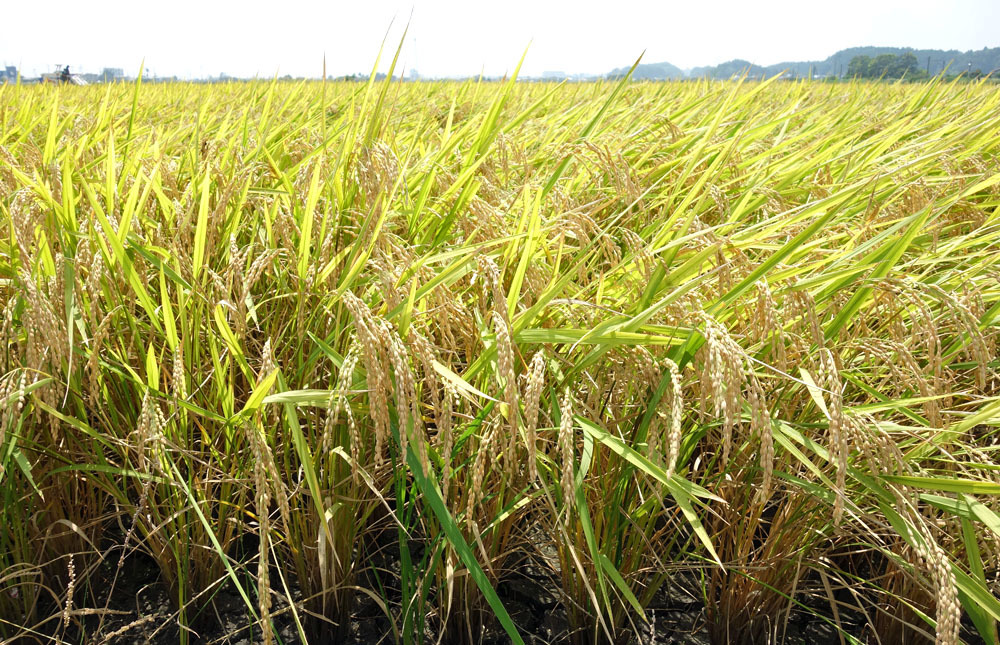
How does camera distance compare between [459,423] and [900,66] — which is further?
[900,66]

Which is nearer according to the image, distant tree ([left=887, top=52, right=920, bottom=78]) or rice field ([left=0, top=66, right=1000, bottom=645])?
rice field ([left=0, top=66, right=1000, bottom=645])

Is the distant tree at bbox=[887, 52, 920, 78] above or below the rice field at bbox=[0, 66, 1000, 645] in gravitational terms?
above

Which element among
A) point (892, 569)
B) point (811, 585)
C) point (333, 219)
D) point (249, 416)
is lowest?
point (811, 585)

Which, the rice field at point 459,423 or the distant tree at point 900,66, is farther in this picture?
the distant tree at point 900,66

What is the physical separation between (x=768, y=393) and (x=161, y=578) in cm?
123

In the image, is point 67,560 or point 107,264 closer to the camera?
point 107,264

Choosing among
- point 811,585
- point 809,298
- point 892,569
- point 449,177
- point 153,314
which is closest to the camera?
point 809,298

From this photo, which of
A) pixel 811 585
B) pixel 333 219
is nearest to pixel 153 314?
pixel 333 219

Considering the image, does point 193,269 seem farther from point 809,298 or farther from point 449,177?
point 809,298

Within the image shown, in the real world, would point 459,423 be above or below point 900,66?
below

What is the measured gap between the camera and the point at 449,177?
1.51 meters

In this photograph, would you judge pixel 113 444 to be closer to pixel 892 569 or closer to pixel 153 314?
pixel 153 314

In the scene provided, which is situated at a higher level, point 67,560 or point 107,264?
point 107,264

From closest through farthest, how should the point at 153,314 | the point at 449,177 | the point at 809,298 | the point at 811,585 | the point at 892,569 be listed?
1. the point at 809,298
2. the point at 153,314
3. the point at 892,569
4. the point at 811,585
5. the point at 449,177
